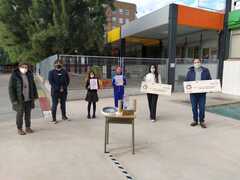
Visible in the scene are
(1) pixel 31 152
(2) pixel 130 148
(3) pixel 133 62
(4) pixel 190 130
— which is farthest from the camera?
(3) pixel 133 62

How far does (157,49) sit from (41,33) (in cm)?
1194

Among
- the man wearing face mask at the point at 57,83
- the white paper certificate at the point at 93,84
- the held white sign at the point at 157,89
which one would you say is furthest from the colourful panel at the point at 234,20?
the man wearing face mask at the point at 57,83

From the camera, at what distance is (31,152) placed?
415 cm

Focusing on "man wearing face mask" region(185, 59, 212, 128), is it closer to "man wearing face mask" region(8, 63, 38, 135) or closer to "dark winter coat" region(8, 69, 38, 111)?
"man wearing face mask" region(8, 63, 38, 135)

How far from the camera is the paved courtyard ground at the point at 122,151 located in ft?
11.2

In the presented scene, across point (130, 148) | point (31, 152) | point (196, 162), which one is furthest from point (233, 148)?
point (31, 152)

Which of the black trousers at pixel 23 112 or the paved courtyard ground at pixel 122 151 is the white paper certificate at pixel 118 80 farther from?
the black trousers at pixel 23 112

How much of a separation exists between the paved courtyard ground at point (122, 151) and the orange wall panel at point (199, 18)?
24.4 ft

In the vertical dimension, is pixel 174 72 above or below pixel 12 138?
above

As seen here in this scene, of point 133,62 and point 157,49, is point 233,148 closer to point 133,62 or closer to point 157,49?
point 133,62

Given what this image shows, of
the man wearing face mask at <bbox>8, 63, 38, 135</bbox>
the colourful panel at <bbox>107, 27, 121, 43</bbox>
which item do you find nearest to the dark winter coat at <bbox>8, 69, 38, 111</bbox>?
the man wearing face mask at <bbox>8, 63, 38, 135</bbox>

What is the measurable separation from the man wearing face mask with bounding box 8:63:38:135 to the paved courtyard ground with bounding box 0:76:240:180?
469mm

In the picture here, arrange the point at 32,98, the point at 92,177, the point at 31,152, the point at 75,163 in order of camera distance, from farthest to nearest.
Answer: the point at 32,98, the point at 31,152, the point at 75,163, the point at 92,177

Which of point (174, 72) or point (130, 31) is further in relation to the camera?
point (130, 31)
